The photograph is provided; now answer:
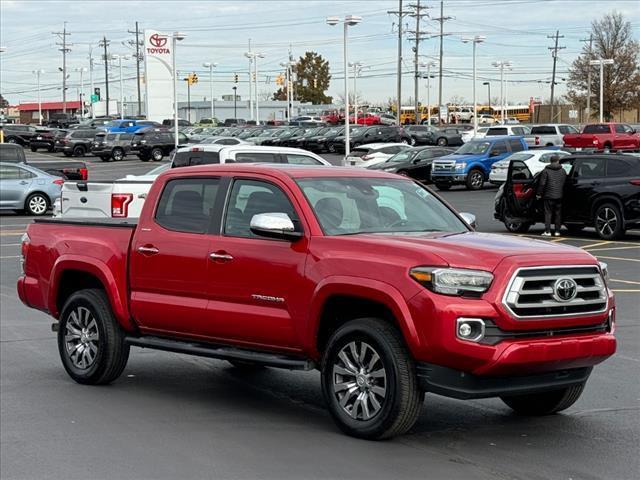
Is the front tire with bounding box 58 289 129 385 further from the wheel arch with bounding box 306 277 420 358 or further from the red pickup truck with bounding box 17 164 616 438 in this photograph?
the wheel arch with bounding box 306 277 420 358

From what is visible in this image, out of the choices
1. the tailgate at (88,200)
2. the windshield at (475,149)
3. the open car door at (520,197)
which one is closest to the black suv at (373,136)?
the windshield at (475,149)

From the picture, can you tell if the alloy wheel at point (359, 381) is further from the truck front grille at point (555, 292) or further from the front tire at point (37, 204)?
the front tire at point (37, 204)

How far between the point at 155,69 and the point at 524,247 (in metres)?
69.2

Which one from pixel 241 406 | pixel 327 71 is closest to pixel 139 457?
pixel 241 406

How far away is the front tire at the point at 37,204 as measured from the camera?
3200 centimetres

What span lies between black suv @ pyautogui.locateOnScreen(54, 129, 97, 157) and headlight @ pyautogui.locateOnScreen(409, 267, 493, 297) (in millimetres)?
65060

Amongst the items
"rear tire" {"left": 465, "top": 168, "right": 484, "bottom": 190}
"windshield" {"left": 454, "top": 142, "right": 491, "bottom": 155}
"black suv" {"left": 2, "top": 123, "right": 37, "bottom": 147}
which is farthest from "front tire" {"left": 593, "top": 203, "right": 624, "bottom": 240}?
"black suv" {"left": 2, "top": 123, "right": 37, "bottom": 147}

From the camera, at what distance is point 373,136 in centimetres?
6788

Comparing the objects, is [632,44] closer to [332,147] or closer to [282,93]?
[332,147]

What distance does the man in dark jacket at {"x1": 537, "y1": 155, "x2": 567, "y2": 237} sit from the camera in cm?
2281

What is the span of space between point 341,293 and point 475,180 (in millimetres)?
34811

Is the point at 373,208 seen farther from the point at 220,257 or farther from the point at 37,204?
the point at 37,204

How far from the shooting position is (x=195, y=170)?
28.1ft

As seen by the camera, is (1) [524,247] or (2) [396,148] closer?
(1) [524,247]
